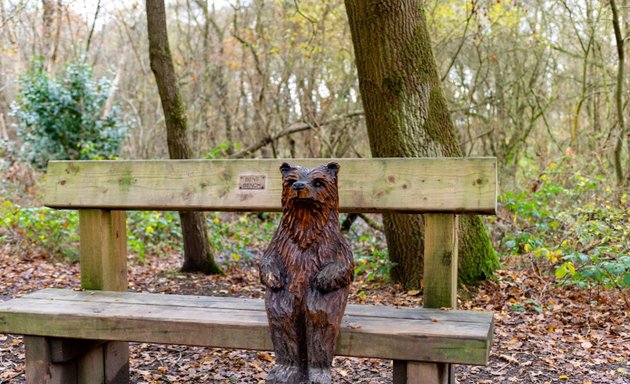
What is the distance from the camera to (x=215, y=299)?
355 centimetres

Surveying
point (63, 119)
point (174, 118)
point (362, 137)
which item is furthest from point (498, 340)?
point (63, 119)

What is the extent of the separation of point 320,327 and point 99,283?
5.71 feet

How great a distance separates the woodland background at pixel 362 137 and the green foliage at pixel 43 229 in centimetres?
2

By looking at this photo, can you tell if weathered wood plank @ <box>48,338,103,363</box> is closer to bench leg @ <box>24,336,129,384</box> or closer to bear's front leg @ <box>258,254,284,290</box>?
bench leg @ <box>24,336,129,384</box>

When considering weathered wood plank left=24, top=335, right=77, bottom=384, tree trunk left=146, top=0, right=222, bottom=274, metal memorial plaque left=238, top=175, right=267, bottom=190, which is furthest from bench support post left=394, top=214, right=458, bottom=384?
tree trunk left=146, top=0, right=222, bottom=274

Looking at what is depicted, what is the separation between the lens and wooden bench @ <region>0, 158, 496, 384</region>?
114 inches

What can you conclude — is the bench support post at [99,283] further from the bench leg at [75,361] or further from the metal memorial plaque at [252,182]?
the metal memorial plaque at [252,182]

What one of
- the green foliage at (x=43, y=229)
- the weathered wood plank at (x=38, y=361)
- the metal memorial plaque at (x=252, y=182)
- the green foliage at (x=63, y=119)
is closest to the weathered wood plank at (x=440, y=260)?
the metal memorial plaque at (x=252, y=182)

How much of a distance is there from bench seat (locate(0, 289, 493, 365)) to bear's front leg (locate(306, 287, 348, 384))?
0.15 metres

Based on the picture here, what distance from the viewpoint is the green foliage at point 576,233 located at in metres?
5.23

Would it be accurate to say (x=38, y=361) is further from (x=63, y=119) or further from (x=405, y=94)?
(x=63, y=119)

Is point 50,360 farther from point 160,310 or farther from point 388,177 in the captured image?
point 388,177

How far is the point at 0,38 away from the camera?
1445cm

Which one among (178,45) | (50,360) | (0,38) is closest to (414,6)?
(50,360)
